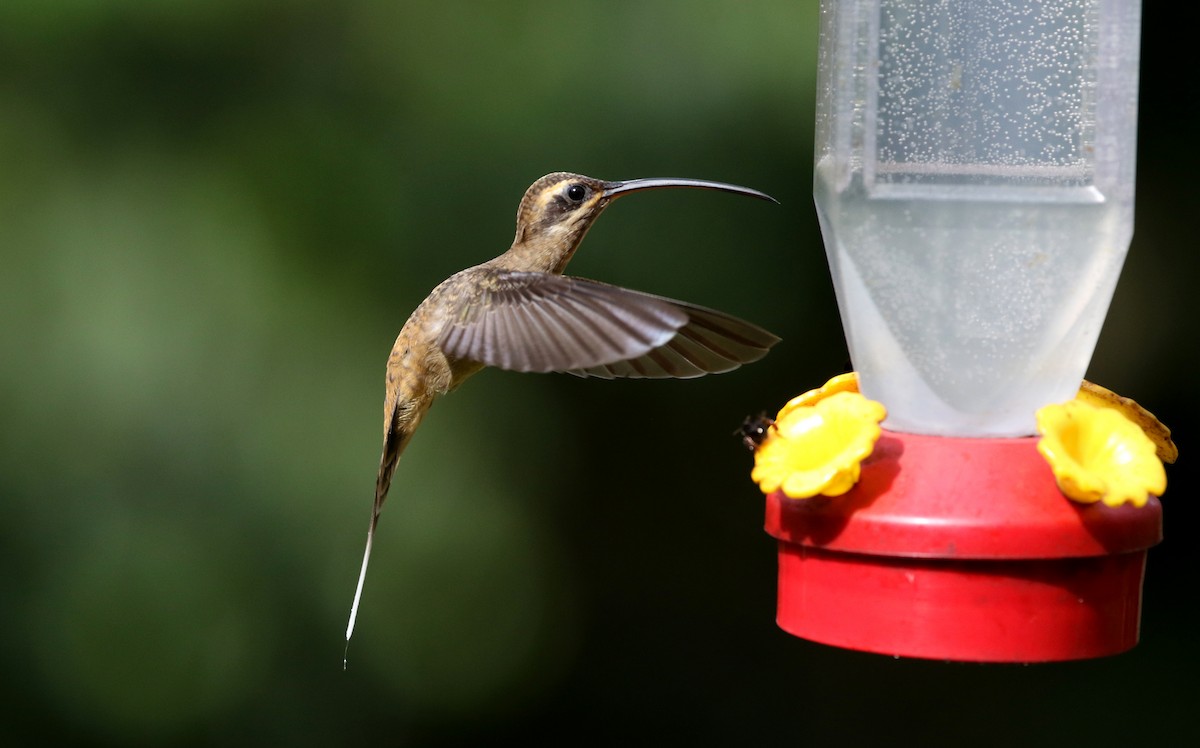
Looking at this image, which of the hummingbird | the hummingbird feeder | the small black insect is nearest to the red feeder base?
the hummingbird feeder

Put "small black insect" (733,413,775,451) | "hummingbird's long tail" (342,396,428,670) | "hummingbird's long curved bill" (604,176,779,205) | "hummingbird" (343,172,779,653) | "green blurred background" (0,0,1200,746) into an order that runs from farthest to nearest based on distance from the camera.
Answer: "green blurred background" (0,0,1200,746) < "hummingbird's long tail" (342,396,428,670) < "hummingbird's long curved bill" (604,176,779,205) < "hummingbird" (343,172,779,653) < "small black insect" (733,413,775,451)

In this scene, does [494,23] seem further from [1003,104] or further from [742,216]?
[1003,104]

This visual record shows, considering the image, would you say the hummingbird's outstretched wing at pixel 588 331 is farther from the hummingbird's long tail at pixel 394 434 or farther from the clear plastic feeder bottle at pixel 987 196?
the hummingbird's long tail at pixel 394 434

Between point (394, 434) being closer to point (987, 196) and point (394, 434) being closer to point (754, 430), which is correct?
point (754, 430)

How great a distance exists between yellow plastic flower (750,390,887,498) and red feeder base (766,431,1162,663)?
2.2 inches

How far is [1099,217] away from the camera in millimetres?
2064

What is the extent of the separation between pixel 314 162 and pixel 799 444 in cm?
237

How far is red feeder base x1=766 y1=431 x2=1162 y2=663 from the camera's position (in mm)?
1748

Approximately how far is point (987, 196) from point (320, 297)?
2.27 meters

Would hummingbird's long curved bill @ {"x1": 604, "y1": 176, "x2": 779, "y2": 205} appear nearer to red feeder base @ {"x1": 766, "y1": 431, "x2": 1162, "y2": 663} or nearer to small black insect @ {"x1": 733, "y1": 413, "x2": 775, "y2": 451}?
small black insect @ {"x1": 733, "y1": 413, "x2": 775, "y2": 451}

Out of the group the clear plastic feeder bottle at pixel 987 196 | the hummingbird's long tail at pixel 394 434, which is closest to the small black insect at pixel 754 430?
the clear plastic feeder bottle at pixel 987 196

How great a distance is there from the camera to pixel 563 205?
2.72 metres

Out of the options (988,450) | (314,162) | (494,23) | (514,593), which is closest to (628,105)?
(494,23)

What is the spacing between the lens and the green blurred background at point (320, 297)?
12.5 ft
